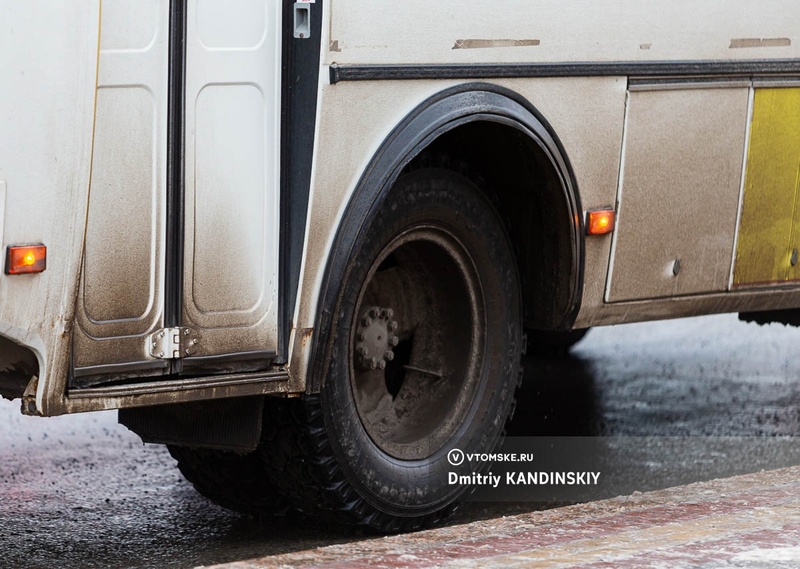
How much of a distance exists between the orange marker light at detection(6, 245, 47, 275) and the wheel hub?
1.30m

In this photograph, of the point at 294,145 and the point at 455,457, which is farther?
the point at 455,457

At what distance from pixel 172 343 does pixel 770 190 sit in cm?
242

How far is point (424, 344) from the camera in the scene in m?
5.18

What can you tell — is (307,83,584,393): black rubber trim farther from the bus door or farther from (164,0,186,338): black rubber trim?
(164,0,186,338): black rubber trim

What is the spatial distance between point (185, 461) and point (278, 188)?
1167 mm

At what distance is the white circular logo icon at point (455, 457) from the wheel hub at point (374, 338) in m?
0.36

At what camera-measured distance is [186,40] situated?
402 centimetres

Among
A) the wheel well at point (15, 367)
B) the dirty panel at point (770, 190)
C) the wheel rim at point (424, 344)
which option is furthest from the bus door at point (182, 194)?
the dirty panel at point (770, 190)

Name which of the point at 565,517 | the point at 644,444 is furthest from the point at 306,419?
the point at 644,444

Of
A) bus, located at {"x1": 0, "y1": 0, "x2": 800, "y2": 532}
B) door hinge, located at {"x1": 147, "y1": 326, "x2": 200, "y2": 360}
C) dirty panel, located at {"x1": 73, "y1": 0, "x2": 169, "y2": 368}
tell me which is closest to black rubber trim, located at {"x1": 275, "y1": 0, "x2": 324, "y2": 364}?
bus, located at {"x1": 0, "y1": 0, "x2": 800, "y2": 532}

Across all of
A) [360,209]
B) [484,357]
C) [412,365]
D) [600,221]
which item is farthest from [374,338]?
[600,221]

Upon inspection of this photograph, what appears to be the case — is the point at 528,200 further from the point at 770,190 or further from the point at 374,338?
the point at 770,190

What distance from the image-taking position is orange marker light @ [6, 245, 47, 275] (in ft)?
Result: 12.3

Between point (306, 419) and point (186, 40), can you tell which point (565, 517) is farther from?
point (186, 40)
